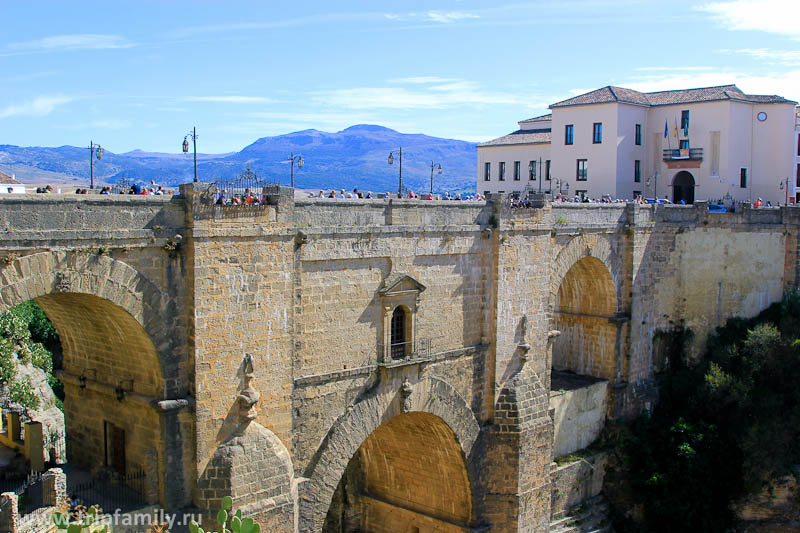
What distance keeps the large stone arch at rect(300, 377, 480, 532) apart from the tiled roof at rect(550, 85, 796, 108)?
22923mm

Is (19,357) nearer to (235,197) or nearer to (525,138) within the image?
(235,197)

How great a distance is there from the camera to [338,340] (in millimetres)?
19438

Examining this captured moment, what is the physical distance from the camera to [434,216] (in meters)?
21.8

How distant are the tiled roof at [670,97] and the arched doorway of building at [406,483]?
75.8 feet

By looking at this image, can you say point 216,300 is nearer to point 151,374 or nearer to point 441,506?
point 151,374

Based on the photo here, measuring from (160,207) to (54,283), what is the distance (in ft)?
8.33

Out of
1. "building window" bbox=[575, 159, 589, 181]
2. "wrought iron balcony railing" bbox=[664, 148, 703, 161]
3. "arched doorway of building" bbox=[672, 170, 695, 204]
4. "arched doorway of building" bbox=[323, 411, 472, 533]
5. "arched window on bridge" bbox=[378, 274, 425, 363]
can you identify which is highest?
"wrought iron balcony railing" bbox=[664, 148, 703, 161]

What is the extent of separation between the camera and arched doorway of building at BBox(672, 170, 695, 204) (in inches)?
1618

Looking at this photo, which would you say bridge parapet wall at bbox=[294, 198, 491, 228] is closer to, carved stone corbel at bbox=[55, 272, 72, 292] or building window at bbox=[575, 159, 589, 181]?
carved stone corbel at bbox=[55, 272, 72, 292]

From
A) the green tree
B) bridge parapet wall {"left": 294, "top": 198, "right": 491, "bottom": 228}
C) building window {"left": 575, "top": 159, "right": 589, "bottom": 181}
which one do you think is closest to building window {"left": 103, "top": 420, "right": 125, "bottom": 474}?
bridge parapet wall {"left": 294, "top": 198, "right": 491, "bottom": 228}

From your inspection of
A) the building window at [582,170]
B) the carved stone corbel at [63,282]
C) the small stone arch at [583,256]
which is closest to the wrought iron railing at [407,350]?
the small stone arch at [583,256]

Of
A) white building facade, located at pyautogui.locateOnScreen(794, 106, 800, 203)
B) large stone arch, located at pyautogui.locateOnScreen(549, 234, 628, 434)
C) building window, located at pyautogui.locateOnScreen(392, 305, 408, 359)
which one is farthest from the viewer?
white building facade, located at pyautogui.locateOnScreen(794, 106, 800, 203)

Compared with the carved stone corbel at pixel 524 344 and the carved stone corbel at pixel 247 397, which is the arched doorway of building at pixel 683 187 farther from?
the carved stone corbel at pixel 247 397

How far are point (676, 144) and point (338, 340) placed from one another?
27.4m
